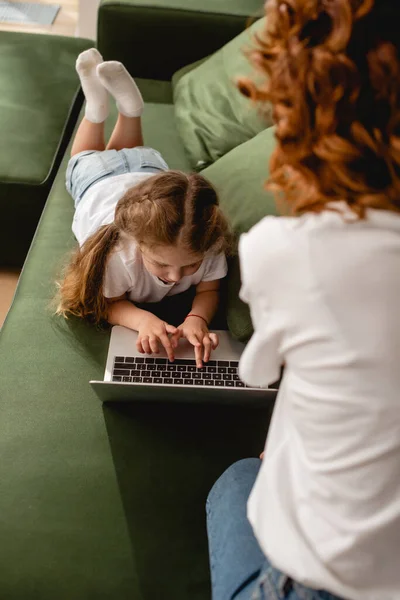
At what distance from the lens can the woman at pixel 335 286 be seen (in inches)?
21.3

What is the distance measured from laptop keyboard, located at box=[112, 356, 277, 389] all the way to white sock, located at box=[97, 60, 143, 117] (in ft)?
2.58

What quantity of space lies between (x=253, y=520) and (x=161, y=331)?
0.57 m

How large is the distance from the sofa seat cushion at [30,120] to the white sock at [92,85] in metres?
0.20

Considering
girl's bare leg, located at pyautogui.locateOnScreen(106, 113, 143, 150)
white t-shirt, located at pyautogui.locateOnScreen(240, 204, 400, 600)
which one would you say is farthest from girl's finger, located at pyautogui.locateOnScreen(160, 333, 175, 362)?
girl's bare leg, located at pyautogui.locateOnScreen(106, 113, 143, 150)

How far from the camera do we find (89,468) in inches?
44.4

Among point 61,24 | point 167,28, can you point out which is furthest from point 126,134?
point 61,24

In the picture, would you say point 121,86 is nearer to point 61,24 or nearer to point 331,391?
point 331,391

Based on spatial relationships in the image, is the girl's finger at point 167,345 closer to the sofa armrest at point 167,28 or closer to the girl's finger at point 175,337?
the girl's finger at point 175,337

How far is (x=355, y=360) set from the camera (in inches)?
22.0

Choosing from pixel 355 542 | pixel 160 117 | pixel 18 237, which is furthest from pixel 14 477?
pixel 160 117

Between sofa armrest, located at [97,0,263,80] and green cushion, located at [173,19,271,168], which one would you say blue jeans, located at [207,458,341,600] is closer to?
green cushion, located at [173,19,271,168]

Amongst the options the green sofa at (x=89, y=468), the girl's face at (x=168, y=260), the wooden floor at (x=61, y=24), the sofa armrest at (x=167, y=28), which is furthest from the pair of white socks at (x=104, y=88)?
the wooden floor at (x=61, y=24)

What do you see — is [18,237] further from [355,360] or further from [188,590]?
[355,360]

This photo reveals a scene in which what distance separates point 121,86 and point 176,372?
864 mm
